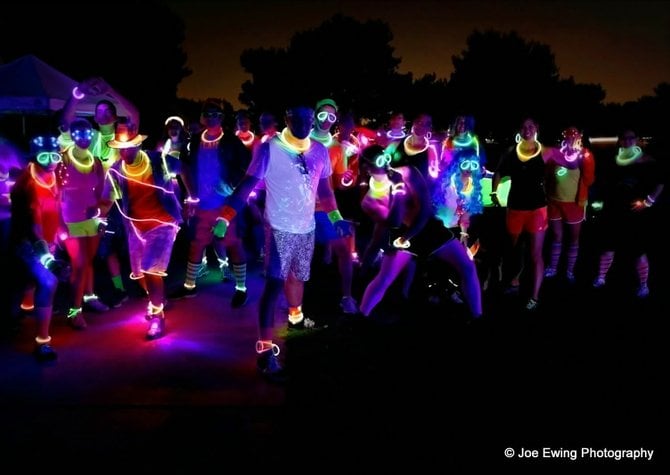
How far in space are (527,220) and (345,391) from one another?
330 centimetres

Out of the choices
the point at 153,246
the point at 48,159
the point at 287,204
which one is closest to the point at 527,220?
the point at 287,204

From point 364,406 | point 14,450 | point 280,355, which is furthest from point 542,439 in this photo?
point 14,450

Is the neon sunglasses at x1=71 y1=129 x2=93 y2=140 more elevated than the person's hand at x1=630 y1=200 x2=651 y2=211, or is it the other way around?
the neon sunglasses at x1=71 y1=129 x2=93 y2=140

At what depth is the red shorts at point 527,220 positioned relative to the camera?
248 inches

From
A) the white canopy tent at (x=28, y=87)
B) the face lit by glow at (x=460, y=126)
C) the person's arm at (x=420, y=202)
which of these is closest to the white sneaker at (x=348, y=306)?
the person's arm at (x=420, y=202)

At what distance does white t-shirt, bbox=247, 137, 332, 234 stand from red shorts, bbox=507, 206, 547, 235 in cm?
291

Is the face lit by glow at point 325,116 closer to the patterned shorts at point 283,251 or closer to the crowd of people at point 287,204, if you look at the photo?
the crowd of people at point 287,204

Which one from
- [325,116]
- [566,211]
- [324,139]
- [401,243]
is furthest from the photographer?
[566,211]

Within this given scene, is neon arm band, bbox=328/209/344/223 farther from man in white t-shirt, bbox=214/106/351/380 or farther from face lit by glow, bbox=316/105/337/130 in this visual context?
face lit by glow, bbox=316/105/337/130

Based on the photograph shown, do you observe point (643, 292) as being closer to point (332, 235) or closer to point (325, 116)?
point (332, 235)

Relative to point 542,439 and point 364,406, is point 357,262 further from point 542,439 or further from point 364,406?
point 542,439

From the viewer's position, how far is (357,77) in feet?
96.6

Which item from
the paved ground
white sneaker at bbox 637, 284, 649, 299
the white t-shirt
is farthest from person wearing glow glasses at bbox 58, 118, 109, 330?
white sneaker at bbox 637, 284, 649, 299

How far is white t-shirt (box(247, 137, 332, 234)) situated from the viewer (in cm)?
443
